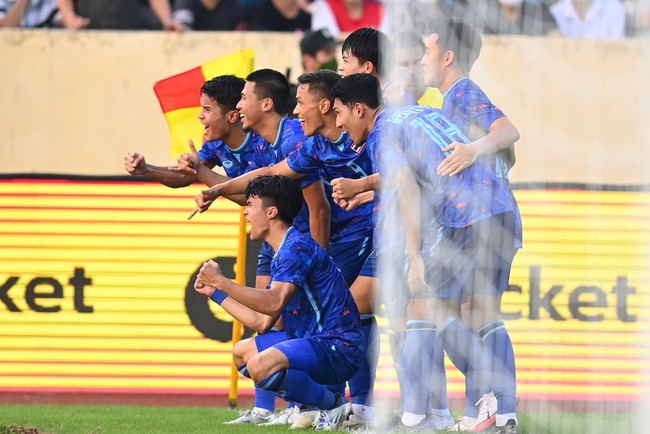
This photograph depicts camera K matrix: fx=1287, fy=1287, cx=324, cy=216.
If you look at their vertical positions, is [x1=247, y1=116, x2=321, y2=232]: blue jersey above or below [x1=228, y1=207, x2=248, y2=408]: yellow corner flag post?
above

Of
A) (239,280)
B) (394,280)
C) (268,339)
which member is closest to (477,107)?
(394,280)

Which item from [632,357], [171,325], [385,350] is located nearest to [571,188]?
[632,357]

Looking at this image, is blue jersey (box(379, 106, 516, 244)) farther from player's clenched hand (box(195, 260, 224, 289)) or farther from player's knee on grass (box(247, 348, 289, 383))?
player's knee on grass (box(247, 348, 289, 383))

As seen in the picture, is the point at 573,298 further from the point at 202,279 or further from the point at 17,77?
the point at 17,77

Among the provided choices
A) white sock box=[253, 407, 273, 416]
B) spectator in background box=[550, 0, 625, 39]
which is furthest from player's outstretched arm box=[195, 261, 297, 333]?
spectator in background box=[550, 0, 625, 39]

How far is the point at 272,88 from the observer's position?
7.31 m

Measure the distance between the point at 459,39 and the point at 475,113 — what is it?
1.29 feet

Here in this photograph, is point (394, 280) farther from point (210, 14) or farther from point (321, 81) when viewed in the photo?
point (210, 14)

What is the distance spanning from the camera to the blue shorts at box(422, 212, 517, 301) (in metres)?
6.15

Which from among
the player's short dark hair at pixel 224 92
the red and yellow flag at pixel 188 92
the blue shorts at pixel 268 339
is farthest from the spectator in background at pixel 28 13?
the blue shorts at pixel 268 339

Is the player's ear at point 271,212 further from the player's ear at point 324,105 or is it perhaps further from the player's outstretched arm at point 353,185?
the player's ear at point 324,105

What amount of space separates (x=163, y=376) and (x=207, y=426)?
263 centimetres

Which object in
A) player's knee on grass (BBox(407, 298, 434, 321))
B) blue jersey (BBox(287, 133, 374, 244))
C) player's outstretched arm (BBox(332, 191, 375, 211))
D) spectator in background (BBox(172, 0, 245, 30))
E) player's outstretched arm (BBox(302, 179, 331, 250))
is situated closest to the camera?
player's knee on grass (BBox(407, 298, 434, 321))

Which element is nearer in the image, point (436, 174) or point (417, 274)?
point (417, 274)
